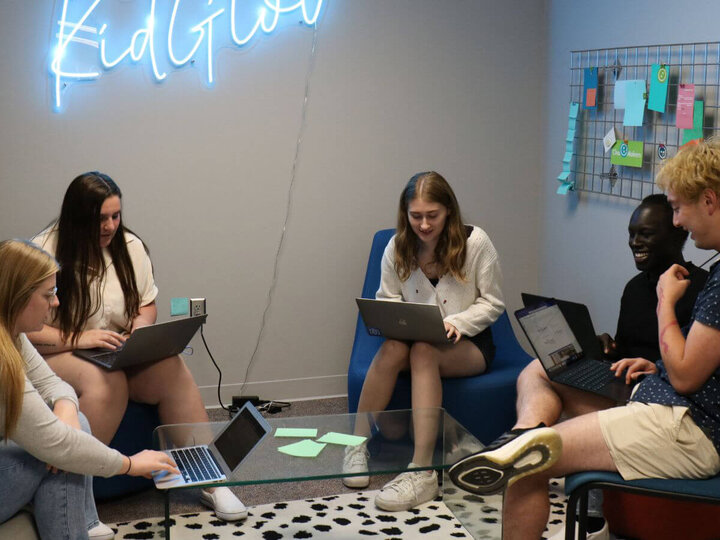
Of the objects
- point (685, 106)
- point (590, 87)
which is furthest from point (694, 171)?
point (590, 87)

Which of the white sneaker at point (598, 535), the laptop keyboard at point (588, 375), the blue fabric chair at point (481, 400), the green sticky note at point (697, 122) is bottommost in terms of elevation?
the white sneaker at point (598, 535)

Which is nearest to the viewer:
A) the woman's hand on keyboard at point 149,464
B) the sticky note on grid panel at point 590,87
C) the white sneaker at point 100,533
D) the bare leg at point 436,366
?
Answer: the woman's hand on keyboard at point 149,464

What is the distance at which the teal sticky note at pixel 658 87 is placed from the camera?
10.6 ft

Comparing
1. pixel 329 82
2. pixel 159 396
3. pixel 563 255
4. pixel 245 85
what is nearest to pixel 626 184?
pixel 563 255

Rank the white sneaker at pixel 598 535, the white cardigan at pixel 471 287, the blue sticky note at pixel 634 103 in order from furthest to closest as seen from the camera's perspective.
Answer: the blue sticky note at pixel 634 103, the white cardigan at pixel 471 287, the white sneaker at pixel 598 535

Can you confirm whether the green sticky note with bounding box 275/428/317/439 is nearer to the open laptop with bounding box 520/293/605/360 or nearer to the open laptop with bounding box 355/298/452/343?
the open laptop with bounding box 355/298/452/343

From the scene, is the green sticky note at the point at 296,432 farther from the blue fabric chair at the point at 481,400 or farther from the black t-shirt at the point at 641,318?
the black t-shirt at the point at 641,318

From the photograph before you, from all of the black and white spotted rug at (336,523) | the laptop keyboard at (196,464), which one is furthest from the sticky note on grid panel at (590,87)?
the laptop keyboard at (196,464)

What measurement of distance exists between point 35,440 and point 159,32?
7.50 feet

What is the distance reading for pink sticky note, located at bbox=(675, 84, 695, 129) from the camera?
10.0 feet

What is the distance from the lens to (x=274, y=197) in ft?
13.0

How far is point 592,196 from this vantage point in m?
3.84

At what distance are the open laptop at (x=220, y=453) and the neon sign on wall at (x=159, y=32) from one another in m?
1.79

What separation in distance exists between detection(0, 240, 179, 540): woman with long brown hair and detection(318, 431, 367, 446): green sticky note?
1.95 ft
